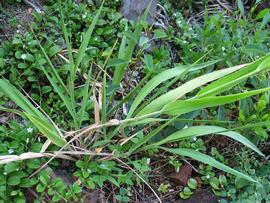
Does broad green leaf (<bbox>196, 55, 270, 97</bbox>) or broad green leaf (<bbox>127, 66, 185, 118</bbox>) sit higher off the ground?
broad green leaf (<bbox>196, 55, 270, 97</bbox>)

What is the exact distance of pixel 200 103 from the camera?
1.58 meters

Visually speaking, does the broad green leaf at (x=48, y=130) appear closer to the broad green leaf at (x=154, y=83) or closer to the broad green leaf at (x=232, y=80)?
the broad green leaf at (x=154, y=83)

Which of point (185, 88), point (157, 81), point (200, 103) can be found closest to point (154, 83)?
point (157, 81)

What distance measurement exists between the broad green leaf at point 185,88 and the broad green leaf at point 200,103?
0.33 feet

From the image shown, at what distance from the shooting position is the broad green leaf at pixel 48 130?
63.8 inches

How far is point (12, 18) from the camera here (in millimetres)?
2279

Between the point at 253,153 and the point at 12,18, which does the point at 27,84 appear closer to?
the point at 12,18

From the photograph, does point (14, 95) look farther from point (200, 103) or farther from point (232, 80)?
point (232, 80)

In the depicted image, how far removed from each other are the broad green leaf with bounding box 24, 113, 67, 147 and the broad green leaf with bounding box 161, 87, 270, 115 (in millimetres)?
399

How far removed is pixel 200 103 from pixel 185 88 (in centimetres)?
19

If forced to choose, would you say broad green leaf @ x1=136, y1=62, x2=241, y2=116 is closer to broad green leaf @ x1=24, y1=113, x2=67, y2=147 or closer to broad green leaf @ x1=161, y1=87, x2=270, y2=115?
broad green leaf @ x1=161, y1=87, x2=270, y2=115

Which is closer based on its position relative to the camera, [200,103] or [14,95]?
[200,103]

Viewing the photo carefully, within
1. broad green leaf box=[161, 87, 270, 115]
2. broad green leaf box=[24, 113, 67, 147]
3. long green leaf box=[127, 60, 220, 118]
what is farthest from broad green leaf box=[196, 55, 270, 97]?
broad green leaf box=[24, 113, 67, 147]

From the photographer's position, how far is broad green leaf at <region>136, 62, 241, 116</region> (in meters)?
1.74
